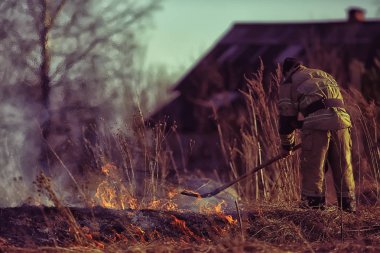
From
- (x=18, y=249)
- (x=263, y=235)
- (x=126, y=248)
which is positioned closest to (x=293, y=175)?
(x=263, y=235)

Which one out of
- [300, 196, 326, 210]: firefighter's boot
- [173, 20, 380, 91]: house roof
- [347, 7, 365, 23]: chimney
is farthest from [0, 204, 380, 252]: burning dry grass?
[347, 7, 365, 23]: chimney

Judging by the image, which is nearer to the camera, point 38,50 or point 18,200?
point 18,200

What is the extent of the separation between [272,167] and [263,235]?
3274 mm

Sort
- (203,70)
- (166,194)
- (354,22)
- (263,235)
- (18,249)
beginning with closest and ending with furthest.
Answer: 1. (18,249)
2. (263,235)
3. (166,194)
4. (203,70)
5. (354,22)

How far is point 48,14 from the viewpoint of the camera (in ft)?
31.2

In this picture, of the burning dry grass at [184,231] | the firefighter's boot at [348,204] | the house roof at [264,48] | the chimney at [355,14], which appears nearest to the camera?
the burning dry grass at [184,231]

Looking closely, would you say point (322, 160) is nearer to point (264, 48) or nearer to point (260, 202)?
point (260, 202)

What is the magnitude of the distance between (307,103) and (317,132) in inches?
12.4

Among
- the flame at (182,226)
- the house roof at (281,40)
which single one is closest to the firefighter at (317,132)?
the flame at (182,226)

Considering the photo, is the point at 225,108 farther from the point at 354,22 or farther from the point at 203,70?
the point at 354,22

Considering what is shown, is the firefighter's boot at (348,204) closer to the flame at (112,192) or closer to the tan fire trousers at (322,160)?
the tan fire trousers at (322,160)

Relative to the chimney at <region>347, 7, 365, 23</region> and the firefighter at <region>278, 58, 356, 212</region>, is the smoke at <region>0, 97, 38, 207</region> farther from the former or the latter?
the chimney at <region>347, 7, 365, 23</region>

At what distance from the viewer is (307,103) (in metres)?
7.77

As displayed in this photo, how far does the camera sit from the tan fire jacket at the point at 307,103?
770cm
